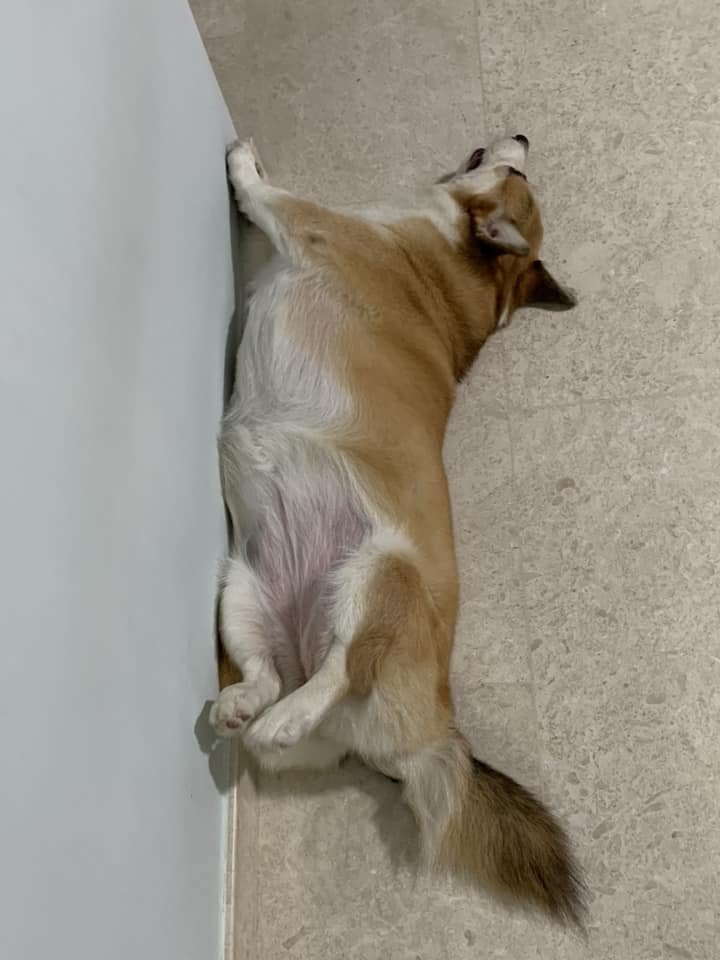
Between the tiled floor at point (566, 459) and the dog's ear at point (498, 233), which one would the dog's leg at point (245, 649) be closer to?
the tiled floor at point (566, 459)

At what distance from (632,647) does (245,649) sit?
0.89 meters

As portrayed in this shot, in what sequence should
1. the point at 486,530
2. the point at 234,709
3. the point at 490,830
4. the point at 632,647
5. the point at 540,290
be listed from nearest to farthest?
the point at 234,709
the point at 490,830
the point at 632,647
the point at 486,530
the point at 540,290

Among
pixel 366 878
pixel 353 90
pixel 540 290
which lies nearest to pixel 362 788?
pixel 366 878

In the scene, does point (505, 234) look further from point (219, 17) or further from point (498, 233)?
point (219, 17)

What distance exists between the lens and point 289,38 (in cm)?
251

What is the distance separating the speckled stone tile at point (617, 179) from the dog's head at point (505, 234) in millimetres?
72

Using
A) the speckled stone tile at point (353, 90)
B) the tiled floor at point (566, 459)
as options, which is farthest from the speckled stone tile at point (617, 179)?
the speckled stone tile at point (353, 90)

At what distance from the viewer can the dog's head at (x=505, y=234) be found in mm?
2193

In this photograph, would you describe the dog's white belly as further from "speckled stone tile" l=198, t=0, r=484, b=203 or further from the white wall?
"speckled stone tile" l=198, t=0, r=484, b=203

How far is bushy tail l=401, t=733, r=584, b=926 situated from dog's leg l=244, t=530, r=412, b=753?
0.79ft

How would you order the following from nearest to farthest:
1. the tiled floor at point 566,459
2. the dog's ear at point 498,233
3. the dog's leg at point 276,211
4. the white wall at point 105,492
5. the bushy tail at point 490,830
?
the white wall at point 105,492 < the bushy tail at point 490,830 < the tiled floor at point 566,459 < the dog's leg at point 276,211 < the dog's ear at point 498,233

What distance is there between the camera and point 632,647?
1.98 m

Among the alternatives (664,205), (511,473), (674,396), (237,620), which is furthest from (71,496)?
(664,205)

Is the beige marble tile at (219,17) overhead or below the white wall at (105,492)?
overhead
